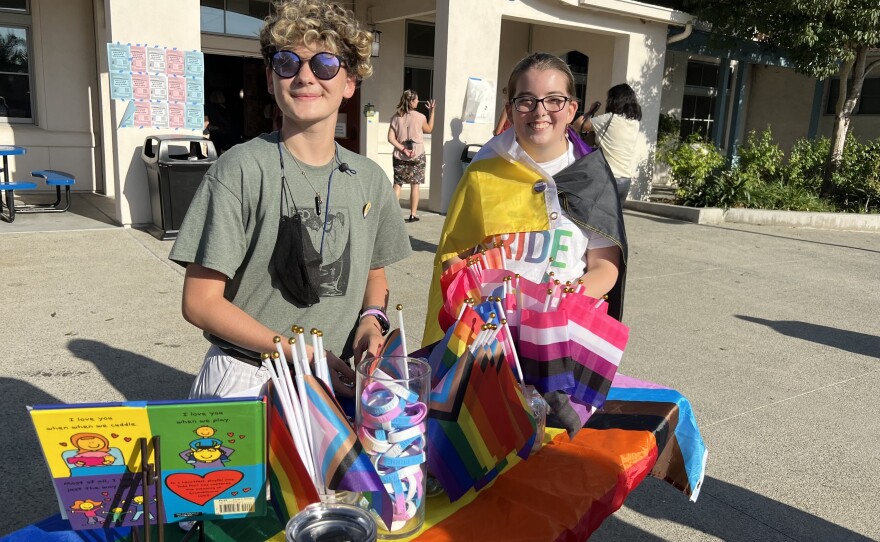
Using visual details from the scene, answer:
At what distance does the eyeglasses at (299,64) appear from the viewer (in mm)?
1678

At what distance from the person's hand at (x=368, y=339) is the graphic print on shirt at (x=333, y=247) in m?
0.12

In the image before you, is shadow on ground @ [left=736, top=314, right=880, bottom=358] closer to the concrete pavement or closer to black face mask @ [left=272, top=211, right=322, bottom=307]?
the concrete pavement

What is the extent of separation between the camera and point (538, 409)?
1.83m

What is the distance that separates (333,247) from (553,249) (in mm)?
844

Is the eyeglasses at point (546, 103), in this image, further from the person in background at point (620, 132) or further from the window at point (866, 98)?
the window at point (866, 98)

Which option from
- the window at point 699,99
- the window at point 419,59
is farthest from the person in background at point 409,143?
the window at point 699,99

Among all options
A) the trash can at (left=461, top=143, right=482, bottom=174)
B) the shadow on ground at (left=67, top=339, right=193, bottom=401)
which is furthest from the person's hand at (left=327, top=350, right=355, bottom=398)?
the trash can at (left=461, top=143, right=482, bottom=174)

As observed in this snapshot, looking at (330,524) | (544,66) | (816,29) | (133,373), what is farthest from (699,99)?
(330,524)

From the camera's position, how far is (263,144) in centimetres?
179

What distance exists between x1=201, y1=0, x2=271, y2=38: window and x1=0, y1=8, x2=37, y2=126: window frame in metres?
2.48

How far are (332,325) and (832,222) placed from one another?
11.7 metres

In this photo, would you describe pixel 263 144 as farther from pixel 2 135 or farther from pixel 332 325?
pixel 2 135

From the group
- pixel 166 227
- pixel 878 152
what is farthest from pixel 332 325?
pixel 878 152

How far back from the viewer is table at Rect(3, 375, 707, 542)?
1.48 m
